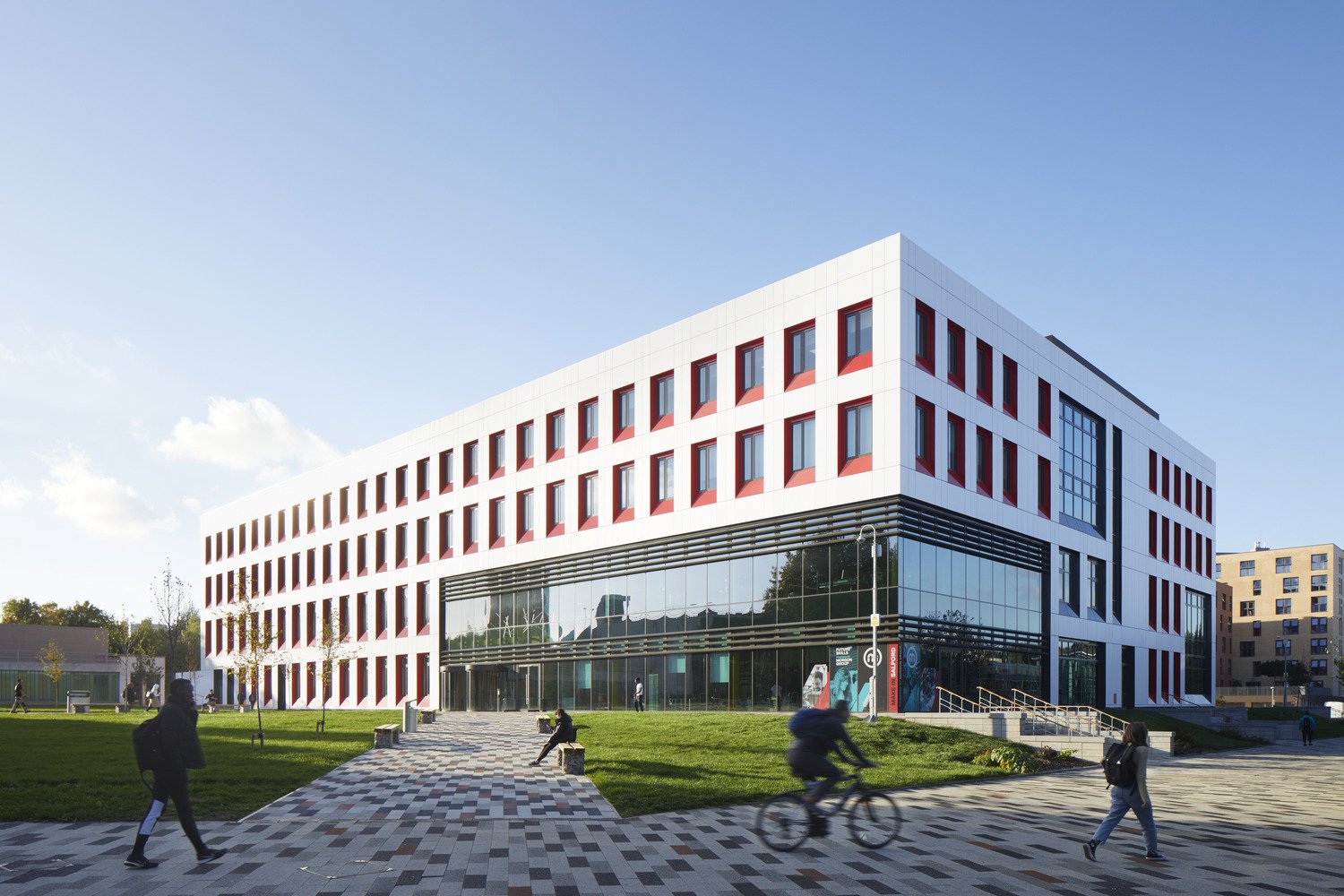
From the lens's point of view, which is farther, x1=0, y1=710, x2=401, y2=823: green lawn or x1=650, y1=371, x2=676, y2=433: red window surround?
x1=650, y1=371, x2=676, y2=433: red window surround

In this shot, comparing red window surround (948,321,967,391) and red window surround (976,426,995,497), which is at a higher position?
red window surround (948,321,967,391)

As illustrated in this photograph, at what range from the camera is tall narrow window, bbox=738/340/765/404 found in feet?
133

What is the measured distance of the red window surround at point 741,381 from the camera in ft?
133

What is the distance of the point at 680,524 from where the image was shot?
42.8 meters

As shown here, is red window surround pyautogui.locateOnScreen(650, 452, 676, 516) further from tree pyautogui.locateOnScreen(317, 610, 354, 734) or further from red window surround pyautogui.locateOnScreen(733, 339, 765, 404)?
tree pyautogui.locateOnScreen(317, 610, 354, 734)

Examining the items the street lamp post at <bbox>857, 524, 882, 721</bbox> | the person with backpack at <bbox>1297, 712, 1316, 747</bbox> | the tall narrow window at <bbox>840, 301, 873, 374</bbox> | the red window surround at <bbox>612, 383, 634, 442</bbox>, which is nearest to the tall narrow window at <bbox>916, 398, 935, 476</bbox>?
the tall narrow window at <bbox>840, 301, 873, 374</bbox>

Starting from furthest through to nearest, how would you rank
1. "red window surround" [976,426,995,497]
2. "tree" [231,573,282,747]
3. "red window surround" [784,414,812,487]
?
1. "tree" [231,573,282,747]
2. "red window surround" [976,426,995,497]
3. "red window surround" [784,414,812,487]

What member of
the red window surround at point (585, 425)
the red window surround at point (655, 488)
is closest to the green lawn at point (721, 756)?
the red window surround at point (655, 488)

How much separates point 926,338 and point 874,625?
36.2 ft

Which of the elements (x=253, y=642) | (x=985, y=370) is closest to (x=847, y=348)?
(x=985, y=370)

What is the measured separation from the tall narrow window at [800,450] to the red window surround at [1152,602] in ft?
92.4

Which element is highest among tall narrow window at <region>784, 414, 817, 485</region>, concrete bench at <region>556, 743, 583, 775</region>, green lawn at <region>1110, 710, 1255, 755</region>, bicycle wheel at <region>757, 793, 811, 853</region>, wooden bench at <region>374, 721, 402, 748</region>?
tall narrow window at <region>784, 414, 817, 485</region>

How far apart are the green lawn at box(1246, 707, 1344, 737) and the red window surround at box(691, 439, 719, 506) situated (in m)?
36.4

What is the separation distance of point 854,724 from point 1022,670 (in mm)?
15645
